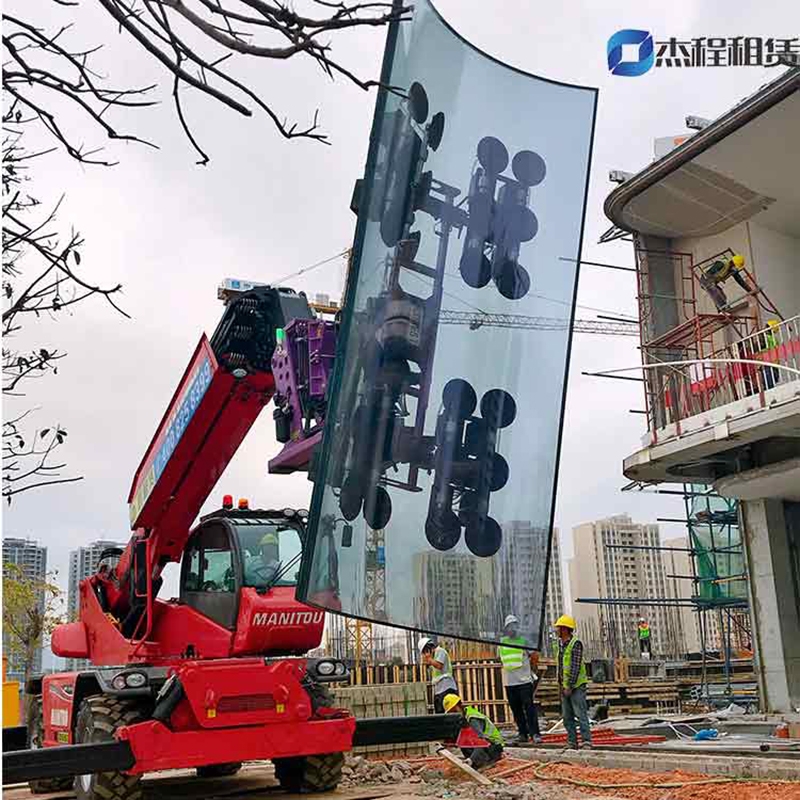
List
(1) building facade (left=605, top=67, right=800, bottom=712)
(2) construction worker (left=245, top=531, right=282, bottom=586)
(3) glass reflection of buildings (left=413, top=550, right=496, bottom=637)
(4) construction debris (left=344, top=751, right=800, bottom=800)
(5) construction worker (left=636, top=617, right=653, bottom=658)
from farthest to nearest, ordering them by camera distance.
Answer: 1. (5) construction worker (left=636, top=617, right=653, bottom=658)
2. (1) building facade (left=605, top=67, right=800, bottom=712)
3. (2) construction worker (left=245, top=531, right=282, bottom=586)
4. (4) construction debris (left=344, top=751, right=800, bottom=800)
5. (3) glass reflection of buildings (left=413, top=550, right=496, bottom=637)

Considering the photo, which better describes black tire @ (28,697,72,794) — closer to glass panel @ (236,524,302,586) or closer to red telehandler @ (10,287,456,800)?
red telehandler @ (10,287,456,800)

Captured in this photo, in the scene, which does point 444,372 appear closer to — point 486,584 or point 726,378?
point 486,584

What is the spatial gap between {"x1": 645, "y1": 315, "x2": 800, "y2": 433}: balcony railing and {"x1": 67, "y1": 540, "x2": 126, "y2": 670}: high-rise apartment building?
10.1 meters

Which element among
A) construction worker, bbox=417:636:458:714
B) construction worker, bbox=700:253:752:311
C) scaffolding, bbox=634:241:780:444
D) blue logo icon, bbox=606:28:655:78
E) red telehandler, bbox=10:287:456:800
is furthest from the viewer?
blue logo icon, bbox=606:28:655:78

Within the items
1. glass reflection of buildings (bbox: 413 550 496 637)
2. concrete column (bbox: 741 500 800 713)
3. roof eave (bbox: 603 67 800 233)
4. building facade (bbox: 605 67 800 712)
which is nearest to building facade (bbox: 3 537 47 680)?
glass reflection of buildings (bbox: 413 550 496 637)

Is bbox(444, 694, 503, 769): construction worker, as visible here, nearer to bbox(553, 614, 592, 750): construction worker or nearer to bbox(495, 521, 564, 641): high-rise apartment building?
bbox(553, 614, 592, 750): construction worker

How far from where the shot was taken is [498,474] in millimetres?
4461

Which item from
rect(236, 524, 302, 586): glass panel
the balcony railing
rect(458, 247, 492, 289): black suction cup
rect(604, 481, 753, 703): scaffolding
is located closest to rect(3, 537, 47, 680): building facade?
rect(458, 247, 492, 289): black suction cup

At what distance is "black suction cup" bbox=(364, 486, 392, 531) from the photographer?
14.2 ft

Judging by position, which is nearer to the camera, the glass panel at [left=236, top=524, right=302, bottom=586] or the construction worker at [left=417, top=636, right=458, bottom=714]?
the glass panel at [left=236, top=524, right=302, bottom=586]

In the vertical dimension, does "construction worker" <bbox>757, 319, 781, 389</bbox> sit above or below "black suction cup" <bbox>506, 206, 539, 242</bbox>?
above

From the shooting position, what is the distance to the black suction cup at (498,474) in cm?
445

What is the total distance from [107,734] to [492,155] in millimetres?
5802

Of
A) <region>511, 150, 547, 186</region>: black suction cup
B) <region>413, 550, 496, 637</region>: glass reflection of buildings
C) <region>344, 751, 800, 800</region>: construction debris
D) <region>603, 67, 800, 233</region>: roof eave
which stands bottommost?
<region>344, 751, 800, 800</region>: construction debris
